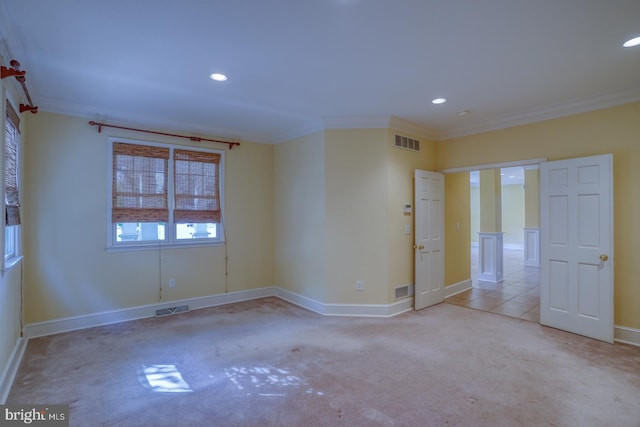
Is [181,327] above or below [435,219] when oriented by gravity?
below

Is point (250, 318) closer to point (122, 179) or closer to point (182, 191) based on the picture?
point (182, 191)

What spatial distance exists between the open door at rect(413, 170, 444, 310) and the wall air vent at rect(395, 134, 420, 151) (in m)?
0.38

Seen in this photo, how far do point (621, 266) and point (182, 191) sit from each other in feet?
18.1

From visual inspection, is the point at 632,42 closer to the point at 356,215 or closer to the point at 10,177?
the point at 356,215

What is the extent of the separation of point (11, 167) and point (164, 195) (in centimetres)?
180

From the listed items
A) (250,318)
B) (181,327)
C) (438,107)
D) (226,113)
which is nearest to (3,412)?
(181,327)

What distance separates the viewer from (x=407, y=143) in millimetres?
4648

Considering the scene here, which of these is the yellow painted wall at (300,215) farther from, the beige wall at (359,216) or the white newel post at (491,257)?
the white newel post at (491,257)

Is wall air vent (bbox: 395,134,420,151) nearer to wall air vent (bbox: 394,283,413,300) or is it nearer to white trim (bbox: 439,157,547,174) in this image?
white trim (bbox: 439,157,547,174)

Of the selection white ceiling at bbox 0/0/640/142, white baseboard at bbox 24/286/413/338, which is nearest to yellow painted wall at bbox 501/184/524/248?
white ceiling at bbox 0/0/640/142

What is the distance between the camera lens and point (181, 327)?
396 cm

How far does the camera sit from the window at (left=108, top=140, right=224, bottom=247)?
13.8ft

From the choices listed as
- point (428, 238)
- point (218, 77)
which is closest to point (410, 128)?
point (428, 238)

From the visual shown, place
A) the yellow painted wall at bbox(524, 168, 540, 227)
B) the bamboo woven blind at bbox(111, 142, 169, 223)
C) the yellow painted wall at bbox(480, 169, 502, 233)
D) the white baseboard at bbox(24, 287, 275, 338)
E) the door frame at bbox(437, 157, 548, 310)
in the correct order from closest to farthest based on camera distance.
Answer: the white baseboard at bbox(24, 287, 275, 338)
the door frame at bbox(437, 157, 548, 310)
the bamboo woven blind at bbox(111, 142, 169, 223)
the yellow painted wall at bbox(480, 169, 502, 233)
the yellow painted wall at bbox(524, 168, 540, 227)
